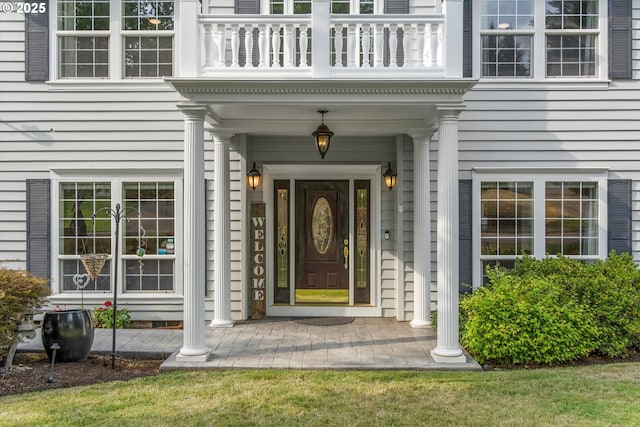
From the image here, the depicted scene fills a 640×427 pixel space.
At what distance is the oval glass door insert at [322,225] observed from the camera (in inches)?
315

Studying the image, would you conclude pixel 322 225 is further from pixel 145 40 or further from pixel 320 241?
pixel 145 40

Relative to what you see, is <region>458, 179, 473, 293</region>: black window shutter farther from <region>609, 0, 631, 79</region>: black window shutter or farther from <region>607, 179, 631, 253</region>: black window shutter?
<region>609, 0, 631, 79</region>: black window shutter

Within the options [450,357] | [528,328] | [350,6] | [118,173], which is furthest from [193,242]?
[350,6]

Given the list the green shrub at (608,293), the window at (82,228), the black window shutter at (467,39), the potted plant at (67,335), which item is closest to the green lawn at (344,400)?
the green shrub at (608,293)

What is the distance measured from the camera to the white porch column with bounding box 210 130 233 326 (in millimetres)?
7012

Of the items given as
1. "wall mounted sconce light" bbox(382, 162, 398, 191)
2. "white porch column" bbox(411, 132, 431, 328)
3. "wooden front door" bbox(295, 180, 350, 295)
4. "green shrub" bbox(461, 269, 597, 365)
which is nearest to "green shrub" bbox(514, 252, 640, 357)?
"green shrub" bbox(461, 269, 597, 365)

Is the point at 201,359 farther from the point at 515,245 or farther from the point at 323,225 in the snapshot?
the point at 515,245

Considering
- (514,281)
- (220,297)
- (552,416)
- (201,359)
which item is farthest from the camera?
(220,297)

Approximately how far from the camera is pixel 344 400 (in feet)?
14.5

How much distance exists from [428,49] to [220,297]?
172 inches

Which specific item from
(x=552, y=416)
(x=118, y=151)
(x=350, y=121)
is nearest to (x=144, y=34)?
(x=118, y=151)

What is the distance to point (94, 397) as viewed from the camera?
449cm

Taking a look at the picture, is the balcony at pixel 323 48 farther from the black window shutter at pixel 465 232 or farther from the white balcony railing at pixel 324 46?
the black window shutter at pixel 465 232

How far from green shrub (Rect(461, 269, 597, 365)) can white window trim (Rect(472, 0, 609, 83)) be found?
3.34 metres
